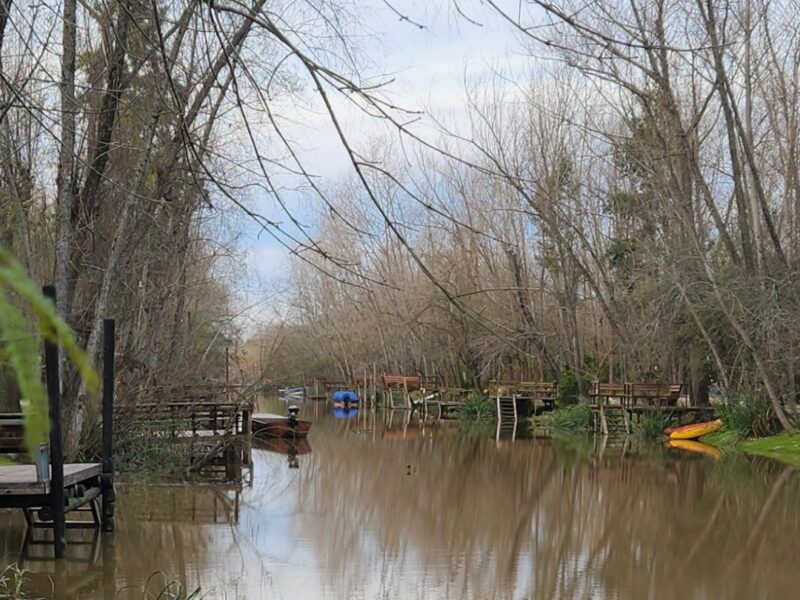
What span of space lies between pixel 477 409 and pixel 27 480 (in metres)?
29.1

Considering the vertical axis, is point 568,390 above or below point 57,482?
above

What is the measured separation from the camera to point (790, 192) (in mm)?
25094

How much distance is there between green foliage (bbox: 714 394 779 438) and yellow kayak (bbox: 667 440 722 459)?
80 cm

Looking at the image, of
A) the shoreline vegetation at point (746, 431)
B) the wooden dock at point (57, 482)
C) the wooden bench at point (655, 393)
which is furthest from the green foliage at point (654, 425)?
the wooden dock at point (57, 482)

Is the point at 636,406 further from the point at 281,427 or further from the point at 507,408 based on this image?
the point at 281,427

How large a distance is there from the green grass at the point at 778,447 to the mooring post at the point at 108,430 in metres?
13.7

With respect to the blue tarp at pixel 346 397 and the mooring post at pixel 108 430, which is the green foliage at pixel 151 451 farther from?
the blue tarp at pixel 346 397

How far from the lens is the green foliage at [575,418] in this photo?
101 ft

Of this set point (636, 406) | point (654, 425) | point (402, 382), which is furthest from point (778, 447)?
point (402, 382)

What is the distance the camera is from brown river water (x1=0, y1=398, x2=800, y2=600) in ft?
34.2

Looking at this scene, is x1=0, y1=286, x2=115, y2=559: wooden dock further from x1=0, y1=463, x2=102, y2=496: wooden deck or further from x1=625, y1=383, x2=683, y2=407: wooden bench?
x1=625, y1=383, x2=683, y2=407: wooden bench

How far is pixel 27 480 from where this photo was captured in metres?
9.59

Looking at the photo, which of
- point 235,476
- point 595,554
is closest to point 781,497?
point 595,554

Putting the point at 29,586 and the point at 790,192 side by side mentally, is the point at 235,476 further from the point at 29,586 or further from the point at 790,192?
the point at 790,192
